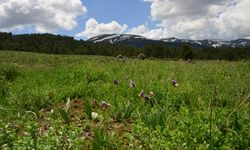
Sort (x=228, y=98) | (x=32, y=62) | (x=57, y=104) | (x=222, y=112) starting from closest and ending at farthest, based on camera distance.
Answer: (x=222, y=112) → (x=228, y=98) → (x=57, y=104) → (x=32, y=62)

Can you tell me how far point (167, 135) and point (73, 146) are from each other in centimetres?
90

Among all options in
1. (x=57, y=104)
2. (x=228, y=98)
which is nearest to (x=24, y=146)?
(x=57, y=104)

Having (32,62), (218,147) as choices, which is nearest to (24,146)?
(218,147)

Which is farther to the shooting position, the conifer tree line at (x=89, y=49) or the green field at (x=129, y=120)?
the conifer tree line at (x=89, y=49)

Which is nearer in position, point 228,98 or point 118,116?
point 118,116

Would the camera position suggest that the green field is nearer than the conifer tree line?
Yes

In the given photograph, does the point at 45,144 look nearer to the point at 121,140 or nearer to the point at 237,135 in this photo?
the point at 121,140

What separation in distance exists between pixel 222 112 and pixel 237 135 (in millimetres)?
583

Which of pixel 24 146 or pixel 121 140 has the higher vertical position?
pixel 24 146

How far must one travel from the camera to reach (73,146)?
3295 millimetres

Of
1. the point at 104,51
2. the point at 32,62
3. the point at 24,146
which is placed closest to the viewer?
the point at 24,146

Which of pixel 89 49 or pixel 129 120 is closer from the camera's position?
pixel 129 120

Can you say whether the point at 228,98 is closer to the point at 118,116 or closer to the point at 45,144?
the point at 118,116

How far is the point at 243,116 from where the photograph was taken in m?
4.34
